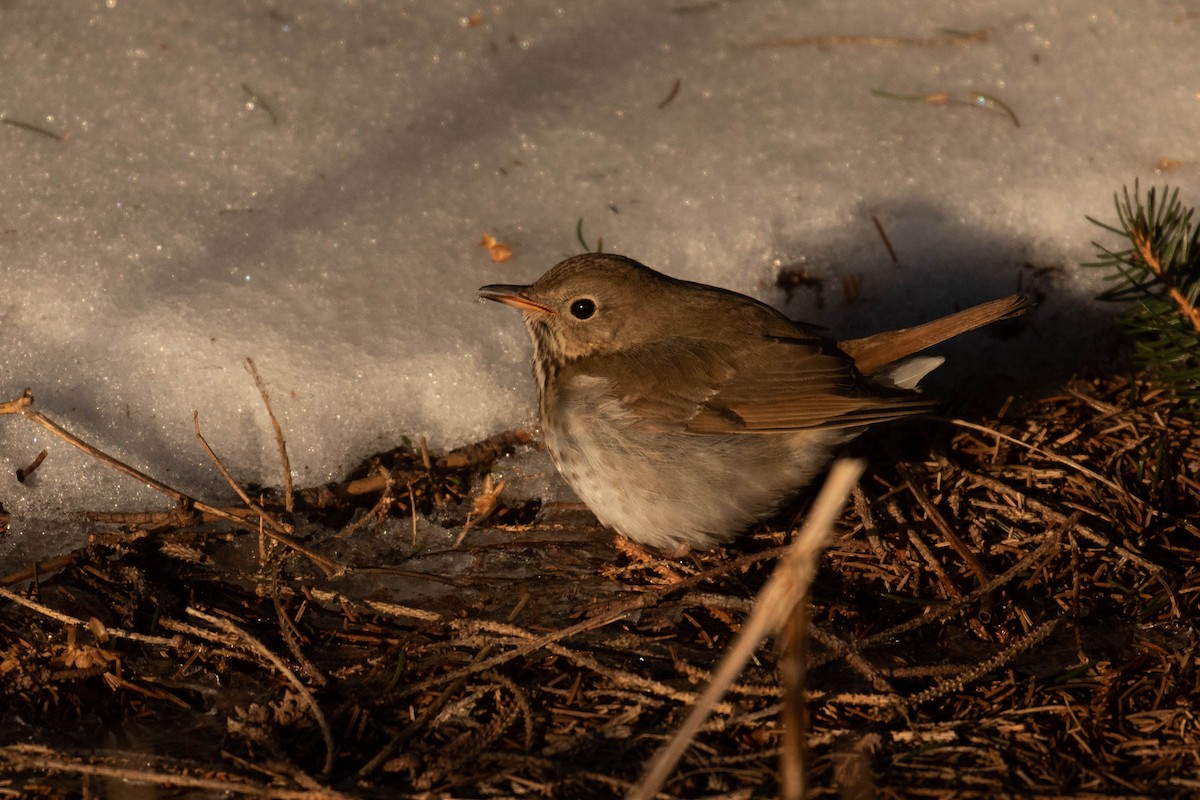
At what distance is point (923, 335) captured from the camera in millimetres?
4266

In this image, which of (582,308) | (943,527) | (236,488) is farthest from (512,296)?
(943,527)

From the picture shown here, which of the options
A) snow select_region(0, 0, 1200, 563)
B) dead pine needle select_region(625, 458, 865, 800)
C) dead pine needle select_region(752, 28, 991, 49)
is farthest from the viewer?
dead pine needle select_region(752, 28, 991, 49)

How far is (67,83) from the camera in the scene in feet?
17.4

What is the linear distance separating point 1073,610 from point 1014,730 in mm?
764

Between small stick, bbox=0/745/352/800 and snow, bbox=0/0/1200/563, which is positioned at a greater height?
snow, bbox=0/0/1200/563

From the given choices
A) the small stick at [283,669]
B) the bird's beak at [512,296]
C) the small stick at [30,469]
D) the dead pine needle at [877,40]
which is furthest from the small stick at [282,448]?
the dead pine needle at [877,40]

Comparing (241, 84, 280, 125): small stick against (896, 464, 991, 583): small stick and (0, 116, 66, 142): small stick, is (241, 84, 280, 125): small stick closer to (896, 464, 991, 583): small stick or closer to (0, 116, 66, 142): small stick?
(0, 116, 66, 142): small stick

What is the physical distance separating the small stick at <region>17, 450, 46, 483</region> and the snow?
0.04 m

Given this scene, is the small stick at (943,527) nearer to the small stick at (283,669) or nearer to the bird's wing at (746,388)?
the bird's wing at (746,388)

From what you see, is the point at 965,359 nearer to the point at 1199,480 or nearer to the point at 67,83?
the point at 1199,480

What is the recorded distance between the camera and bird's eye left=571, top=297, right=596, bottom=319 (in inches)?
175

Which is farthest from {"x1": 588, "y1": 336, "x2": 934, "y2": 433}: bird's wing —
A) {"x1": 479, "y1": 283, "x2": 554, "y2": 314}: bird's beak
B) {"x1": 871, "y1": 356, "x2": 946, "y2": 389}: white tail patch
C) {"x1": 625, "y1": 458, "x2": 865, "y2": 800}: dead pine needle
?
{"x1": 625, "y1": 458, "x2": 865, "y2": 800}: dead pine needle

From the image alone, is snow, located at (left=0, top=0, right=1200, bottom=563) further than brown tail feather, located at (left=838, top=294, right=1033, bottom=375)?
Yes

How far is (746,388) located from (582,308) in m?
0.76
